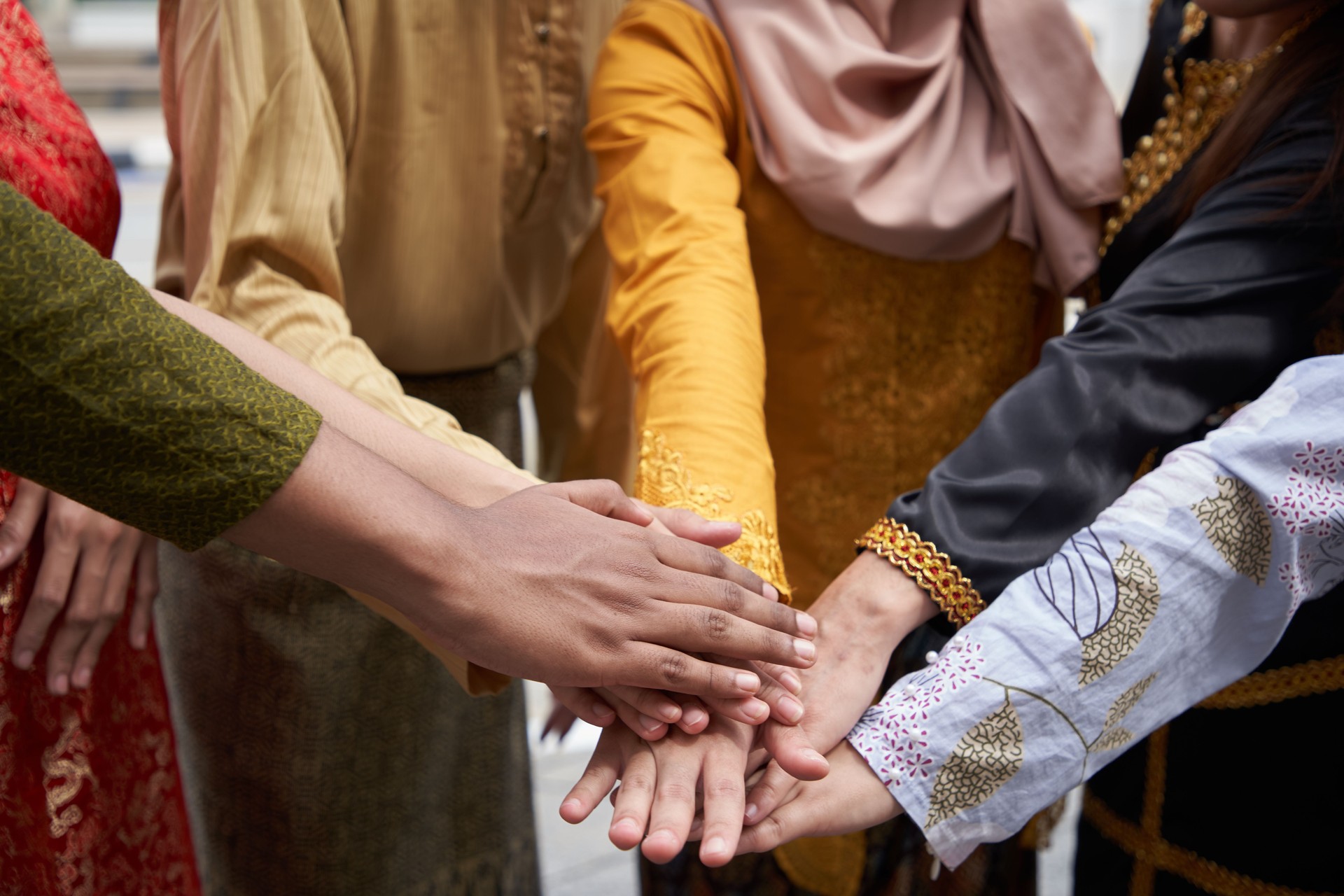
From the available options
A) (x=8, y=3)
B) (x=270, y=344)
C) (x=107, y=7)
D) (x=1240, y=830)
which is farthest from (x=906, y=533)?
(x=107, y=7)

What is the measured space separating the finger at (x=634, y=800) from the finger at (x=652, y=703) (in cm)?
3

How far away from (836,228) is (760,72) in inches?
6.2

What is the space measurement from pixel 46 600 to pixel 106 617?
0.05 meters

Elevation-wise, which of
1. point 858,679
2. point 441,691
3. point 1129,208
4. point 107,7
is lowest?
point 107,7

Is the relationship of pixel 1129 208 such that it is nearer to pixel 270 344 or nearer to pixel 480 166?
pixel 480 166

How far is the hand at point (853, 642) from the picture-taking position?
887 millimetres

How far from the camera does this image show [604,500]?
2.97 feet

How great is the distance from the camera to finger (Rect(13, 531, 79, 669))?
0.85m

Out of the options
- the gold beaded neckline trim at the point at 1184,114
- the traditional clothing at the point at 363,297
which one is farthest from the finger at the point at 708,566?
the gold beaded neckline trim at the point at 1184,114

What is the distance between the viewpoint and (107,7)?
13.8ft

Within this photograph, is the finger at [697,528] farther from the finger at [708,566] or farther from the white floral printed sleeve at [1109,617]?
the white floral printed sleeve at [1109,617]

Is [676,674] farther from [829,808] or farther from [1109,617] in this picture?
[1109,617]

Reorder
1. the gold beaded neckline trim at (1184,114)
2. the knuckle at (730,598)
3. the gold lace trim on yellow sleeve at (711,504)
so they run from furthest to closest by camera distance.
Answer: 1. the gold beaded neckline trim at (1184,114)
2. the gold lace trim on yellow sleeve at (711,504)
3. the knuckle at (730,598)

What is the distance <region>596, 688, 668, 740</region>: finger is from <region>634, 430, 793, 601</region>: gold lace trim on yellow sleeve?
15 cm
